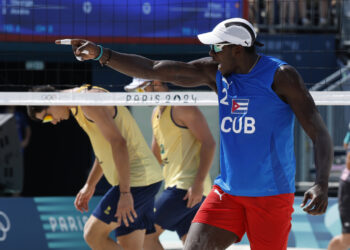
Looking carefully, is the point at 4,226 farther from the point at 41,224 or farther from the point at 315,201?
the point at 315,201

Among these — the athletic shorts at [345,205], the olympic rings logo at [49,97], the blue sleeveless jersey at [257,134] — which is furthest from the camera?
the athletic shorts at [345,205]

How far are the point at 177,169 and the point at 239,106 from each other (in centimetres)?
219

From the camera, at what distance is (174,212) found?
6484 mm

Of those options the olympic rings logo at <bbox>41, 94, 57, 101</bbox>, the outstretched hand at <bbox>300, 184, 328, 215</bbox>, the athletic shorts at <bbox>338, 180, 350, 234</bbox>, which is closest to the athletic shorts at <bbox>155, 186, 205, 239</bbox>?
the olympic rings logo at <bbox>41, 94, 57, 101</bbox>

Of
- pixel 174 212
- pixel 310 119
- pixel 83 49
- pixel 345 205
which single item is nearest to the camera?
pixel 310 119

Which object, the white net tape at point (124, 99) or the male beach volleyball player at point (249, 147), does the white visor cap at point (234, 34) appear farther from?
the white net tape at point (124, 99)

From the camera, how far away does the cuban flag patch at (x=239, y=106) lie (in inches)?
177

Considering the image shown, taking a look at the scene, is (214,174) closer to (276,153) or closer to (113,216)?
(113,216)

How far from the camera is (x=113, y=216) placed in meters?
6.01

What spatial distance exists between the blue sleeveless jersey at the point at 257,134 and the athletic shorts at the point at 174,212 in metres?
1.94

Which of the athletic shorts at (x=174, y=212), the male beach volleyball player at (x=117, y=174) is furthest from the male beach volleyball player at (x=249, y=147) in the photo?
the athletic shorts at (x=174, y=212)

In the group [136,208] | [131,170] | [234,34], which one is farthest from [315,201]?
[131,170]

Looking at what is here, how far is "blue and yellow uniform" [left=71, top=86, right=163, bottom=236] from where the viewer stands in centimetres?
609

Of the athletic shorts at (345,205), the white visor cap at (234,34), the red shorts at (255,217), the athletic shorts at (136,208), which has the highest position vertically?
the white visor cap at (234,34)
